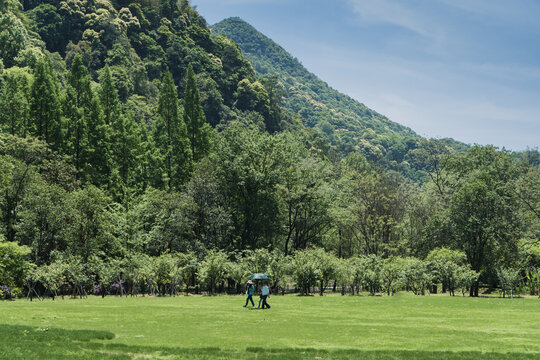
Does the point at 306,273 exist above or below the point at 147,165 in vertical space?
below

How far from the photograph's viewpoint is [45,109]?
4922 cm

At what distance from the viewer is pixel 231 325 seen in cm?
1786

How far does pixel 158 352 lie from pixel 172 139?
54.9 m

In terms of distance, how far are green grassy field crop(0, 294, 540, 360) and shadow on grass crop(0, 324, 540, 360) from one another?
3 cm

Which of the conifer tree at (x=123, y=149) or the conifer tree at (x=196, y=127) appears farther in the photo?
the conifer tree at (x=196, y=127)

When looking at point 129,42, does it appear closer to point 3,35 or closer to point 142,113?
point 142,113

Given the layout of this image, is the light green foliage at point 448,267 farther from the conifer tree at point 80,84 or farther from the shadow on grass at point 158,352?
the conifer tree at point 80,84

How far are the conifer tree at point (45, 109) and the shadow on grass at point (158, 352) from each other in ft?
135

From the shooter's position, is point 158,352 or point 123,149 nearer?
point 158,352

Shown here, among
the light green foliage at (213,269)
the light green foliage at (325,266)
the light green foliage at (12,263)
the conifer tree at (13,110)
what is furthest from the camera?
the conifer tree at (13,110)

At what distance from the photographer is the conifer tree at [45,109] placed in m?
48.8

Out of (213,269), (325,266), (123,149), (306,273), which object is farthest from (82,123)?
(325,266)

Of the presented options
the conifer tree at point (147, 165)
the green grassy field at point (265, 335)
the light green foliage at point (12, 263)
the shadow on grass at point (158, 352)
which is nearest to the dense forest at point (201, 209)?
the light green foliage at point (12, 263)

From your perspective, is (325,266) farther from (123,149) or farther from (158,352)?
(123,149)
